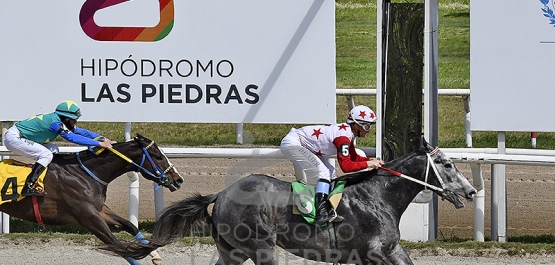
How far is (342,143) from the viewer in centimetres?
735

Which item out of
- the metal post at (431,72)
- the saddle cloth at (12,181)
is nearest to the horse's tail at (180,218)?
the saddle cloth at (12,181)

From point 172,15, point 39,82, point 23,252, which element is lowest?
point 23,252

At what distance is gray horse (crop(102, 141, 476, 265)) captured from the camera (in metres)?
7.30

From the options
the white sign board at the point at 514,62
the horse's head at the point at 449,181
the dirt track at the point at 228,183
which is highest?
the white sign board at the point at 514,62

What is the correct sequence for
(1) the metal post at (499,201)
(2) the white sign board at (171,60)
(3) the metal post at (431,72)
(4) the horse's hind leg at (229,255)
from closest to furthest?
(4) the horse's hind leg at (229,255)
(3) the metal post at (431,72)
(1) the metal post at (499,201)
(2) the white sign board at (171,60)

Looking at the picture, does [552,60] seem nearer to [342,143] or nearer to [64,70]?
[342,143]

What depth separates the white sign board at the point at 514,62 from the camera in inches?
362

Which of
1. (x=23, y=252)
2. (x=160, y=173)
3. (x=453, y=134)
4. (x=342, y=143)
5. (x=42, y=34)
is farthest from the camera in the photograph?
(x=453, y=134)

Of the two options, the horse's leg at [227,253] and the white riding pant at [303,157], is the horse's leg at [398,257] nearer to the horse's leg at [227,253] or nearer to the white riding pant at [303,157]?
the white riding pant at [303,157]

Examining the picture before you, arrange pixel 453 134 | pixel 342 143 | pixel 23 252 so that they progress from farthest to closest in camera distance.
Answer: pixel 453 134 → pixel 23 252 → pixel 342 143

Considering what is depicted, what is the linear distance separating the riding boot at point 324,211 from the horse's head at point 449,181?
802mm

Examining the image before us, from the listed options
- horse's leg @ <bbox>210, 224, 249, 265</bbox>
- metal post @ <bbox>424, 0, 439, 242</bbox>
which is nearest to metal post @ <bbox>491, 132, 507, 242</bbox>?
metal post @ <bbox>424, 0, 439, 242</bbox>

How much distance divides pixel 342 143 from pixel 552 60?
286 cm

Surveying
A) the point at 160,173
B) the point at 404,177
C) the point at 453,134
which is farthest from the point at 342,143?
the point at 453,134
